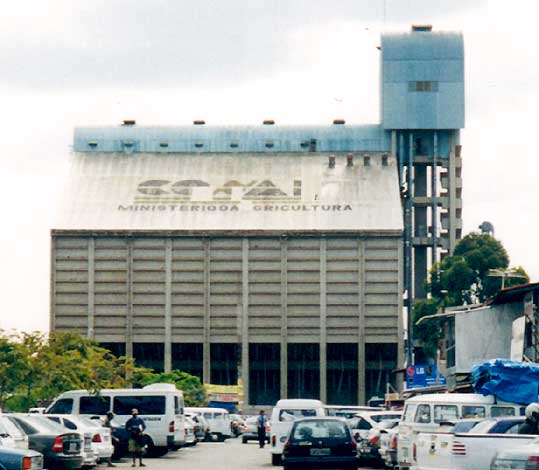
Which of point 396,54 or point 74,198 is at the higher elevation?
point 396,54

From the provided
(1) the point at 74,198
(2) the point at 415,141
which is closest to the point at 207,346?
(1) the point at 74,198

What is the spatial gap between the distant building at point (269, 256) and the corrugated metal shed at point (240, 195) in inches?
5.8

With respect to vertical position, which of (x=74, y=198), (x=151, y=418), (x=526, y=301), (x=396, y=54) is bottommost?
(x=151, y=418)

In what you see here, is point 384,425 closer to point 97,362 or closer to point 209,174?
point 97,362

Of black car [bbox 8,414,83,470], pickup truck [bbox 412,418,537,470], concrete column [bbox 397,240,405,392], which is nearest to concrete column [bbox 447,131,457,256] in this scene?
concrete column [bbox 397,240,405,392]

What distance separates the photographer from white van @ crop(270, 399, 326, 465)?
4609cm

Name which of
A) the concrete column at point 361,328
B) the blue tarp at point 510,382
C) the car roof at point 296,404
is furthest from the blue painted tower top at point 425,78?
Result: the blue tarp at point 510,382

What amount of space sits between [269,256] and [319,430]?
296ft

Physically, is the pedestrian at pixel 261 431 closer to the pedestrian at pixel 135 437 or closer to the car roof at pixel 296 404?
the car roof at pixel 296 404

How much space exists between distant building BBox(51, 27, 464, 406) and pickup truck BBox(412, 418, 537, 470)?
317 feet

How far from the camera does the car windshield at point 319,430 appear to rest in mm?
37312

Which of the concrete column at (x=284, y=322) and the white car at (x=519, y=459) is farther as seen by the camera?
the concrete column at (x=284, y=322)

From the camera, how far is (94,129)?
141125mm

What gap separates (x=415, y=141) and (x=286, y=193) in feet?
44.6
